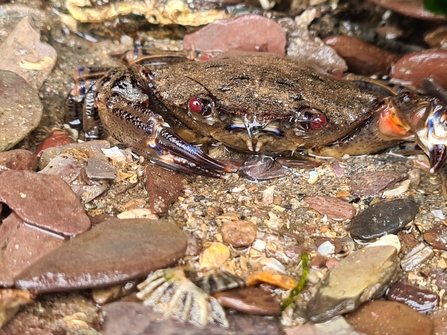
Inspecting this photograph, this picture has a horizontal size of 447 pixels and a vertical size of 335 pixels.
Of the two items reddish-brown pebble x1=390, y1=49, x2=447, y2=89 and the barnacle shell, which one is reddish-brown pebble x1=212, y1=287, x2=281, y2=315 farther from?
reddish-brown pebble x1=390, y1=49, x2=447, y2=89

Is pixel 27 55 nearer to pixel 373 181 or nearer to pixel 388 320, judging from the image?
pixel 373 181

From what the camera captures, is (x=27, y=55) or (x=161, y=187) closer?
(x=161, y=187)

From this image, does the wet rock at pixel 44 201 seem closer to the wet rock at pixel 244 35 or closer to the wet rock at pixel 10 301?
the wet rock at pixel 10 301

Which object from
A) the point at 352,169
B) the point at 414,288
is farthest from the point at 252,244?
the point at 352,169

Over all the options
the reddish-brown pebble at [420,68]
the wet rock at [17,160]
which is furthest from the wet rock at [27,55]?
the reddish-brown pebble at [420,68]

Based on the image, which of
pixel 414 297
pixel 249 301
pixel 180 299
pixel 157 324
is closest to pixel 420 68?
pixel 414 297

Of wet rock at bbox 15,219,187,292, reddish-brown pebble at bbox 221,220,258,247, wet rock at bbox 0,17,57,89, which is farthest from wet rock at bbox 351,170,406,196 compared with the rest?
wet rock at bbox 0,17,57,89
